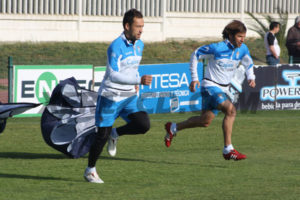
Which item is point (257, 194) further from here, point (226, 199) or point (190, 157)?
point (190, 157)

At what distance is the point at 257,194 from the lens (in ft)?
26.1

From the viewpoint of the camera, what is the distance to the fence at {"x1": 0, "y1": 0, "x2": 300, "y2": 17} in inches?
1074

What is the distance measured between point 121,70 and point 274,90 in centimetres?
949

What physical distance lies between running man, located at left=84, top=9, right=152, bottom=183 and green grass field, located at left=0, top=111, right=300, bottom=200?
455mm

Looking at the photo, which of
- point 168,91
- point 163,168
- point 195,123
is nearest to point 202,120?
point 195,123

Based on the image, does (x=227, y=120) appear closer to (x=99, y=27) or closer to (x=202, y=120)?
(x=202, y=120)

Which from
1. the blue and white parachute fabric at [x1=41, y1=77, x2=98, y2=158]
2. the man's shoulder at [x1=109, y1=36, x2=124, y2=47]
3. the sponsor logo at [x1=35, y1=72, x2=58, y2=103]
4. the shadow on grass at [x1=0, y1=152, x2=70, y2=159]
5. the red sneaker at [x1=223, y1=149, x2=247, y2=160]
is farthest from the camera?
the sponsor logo at [x1=35, y1=72, x2=58, y2=103]

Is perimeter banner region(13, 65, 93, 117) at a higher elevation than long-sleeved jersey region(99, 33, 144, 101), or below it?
below

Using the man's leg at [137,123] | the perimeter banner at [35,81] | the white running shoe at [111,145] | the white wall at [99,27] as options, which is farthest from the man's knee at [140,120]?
the white wall at [99,27]

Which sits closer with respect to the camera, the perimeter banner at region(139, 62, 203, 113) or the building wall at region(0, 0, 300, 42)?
the perimeter banner at region(139, 62, 203, 113)

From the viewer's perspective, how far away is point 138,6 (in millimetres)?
29688

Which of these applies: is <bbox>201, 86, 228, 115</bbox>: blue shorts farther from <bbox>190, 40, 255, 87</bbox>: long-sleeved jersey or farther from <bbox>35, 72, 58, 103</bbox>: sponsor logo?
<bbox>35, 72, 58, 103</bbox>: sponsor logo

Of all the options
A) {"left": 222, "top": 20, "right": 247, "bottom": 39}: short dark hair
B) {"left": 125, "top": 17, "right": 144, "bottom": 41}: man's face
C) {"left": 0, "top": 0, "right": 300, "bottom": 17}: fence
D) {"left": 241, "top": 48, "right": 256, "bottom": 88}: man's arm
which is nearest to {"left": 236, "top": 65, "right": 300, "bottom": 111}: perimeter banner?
{"left": 241, "top": 48, "right": 256, "bottom": 88}: man's arm

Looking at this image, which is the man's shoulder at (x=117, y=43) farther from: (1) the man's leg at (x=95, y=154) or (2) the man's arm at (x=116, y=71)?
(1) the man's leg at (x=95, y=154)
